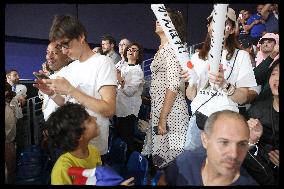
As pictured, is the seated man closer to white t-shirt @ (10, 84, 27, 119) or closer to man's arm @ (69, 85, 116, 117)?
man's arm @ (69, 85, 116, 117)

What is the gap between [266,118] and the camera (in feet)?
6.28

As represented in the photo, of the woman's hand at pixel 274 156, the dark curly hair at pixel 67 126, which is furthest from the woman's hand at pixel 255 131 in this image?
the dark curly hair at pixel 67 126

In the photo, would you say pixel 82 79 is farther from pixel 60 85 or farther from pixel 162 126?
pixel 162 126

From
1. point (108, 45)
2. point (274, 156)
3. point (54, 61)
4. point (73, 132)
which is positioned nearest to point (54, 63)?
point (54, 61)

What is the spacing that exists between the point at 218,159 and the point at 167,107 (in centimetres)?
79

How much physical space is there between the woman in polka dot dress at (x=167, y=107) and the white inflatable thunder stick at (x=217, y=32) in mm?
505

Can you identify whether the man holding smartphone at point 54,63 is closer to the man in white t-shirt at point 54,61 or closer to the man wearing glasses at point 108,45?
the man in white t-shirt at point 54,61

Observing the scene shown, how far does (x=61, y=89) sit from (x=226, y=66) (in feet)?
2.98

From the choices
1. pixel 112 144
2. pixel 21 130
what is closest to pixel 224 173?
pixel 112 144

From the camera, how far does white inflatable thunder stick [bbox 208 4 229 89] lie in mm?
1569

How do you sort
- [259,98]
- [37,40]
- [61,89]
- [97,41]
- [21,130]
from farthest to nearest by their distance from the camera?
[37,40], [97,41], [21,130], [259,98], [61,89]

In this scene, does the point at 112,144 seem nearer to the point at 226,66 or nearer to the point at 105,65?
the point at 105,65

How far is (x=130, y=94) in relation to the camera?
2992 mm

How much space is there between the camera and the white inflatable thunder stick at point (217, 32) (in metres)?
1.57
